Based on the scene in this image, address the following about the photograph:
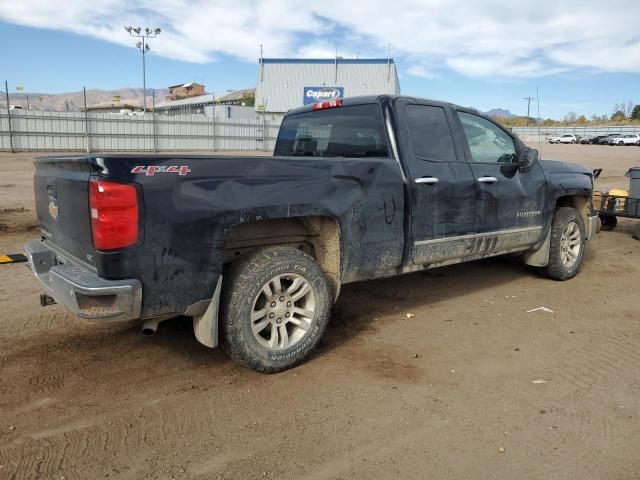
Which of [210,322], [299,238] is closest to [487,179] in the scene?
[299,238]

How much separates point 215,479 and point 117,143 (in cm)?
3002

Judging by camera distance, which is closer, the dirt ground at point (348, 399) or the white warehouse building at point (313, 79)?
the dirt ground at point (348, 399)

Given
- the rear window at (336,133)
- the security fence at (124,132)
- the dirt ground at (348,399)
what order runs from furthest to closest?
the security fence at (124,132) → the rear window at (336,133) → the dirt ground at (348,399)

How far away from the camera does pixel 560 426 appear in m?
3.15

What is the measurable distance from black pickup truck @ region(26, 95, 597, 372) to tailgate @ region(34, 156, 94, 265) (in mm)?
16

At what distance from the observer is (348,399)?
3.42m

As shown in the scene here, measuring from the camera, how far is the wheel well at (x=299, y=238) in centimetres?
368

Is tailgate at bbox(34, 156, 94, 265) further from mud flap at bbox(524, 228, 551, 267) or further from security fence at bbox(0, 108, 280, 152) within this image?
security fence at bbox(0, 108, 280, 152)

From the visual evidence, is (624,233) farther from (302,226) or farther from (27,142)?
(27,142)

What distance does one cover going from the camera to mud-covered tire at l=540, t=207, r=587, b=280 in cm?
609

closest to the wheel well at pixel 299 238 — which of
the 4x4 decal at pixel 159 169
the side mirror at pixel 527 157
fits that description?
the 4x4 decal at pixel 159 169

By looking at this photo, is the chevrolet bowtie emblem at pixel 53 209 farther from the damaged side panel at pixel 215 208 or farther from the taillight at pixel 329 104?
the taillight at pixel 329 104

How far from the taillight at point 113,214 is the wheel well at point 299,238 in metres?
0.74

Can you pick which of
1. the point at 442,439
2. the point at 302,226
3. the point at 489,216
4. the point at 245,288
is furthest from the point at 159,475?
the point at 489,216
